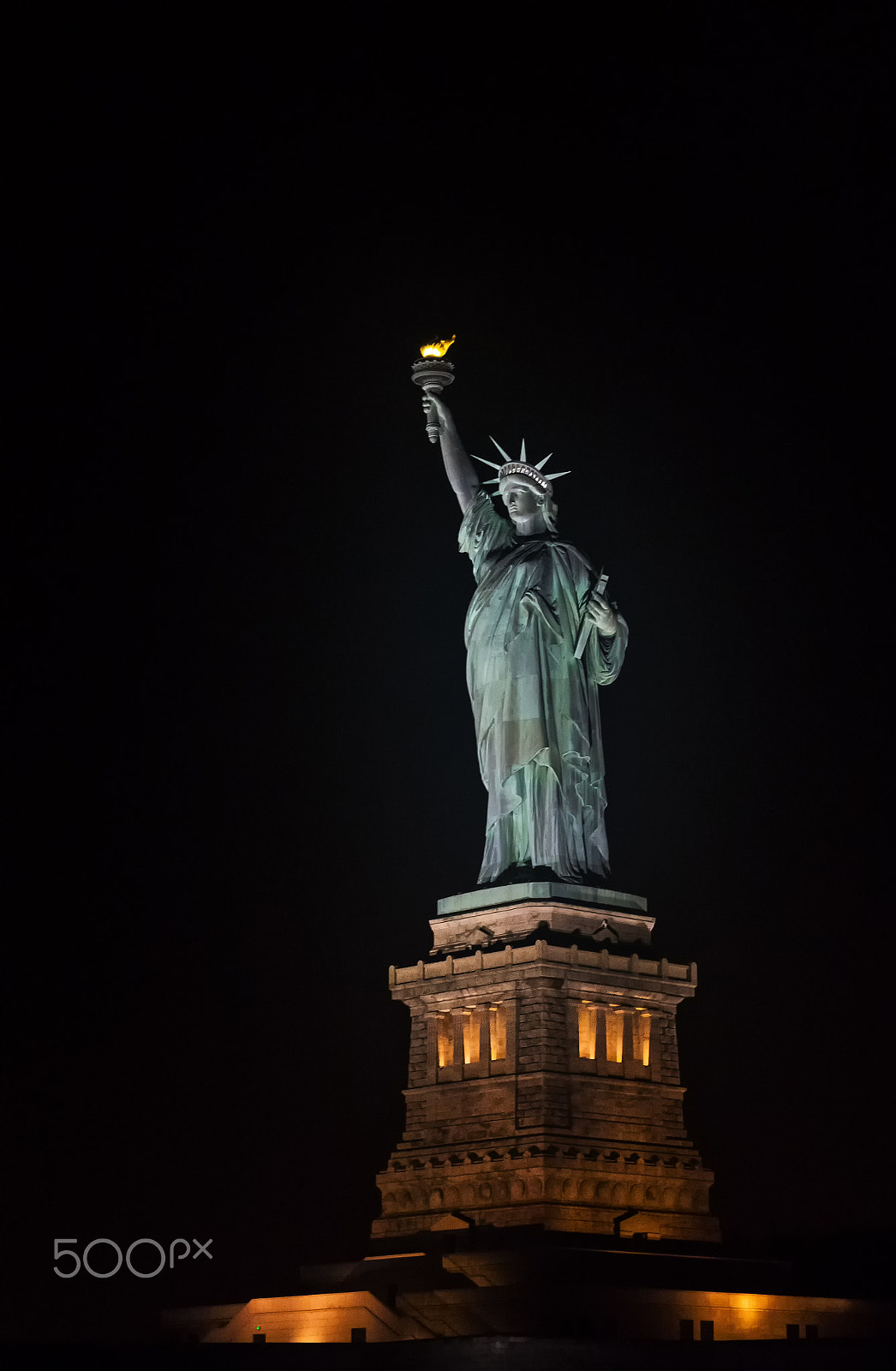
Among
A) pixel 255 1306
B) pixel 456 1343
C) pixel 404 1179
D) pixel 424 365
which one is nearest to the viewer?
pixel 456 1343

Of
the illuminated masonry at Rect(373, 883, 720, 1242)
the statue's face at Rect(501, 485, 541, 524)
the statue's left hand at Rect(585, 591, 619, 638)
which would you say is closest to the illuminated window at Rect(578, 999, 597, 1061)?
the illuminated masonry at Rect(373, 883, 720, 1242)

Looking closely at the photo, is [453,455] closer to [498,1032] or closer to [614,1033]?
[498,1032]

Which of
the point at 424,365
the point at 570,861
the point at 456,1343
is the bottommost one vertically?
the point at 456,1343

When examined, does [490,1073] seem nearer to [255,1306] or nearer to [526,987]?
[526,987]

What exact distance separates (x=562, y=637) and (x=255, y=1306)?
33.7ft

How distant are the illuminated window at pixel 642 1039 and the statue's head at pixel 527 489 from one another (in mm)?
7425

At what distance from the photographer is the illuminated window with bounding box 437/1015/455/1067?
115ft

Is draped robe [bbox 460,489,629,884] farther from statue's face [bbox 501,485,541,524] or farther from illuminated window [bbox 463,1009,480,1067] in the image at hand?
illuminated window [bbox 463,1009,480,1067]

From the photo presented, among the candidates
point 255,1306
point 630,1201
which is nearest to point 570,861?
point 630,1201

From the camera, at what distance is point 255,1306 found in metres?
32.4

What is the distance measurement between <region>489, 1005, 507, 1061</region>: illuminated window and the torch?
8.87 metres

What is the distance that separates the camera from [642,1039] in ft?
115

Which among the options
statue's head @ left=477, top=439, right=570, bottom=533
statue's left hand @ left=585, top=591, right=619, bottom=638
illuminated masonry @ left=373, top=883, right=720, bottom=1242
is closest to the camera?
illuminated masonry @ left=373, top=883, right=720, bottom=1242

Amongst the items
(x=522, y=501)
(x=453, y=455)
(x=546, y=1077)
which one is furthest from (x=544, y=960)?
(x=453, y=455)
